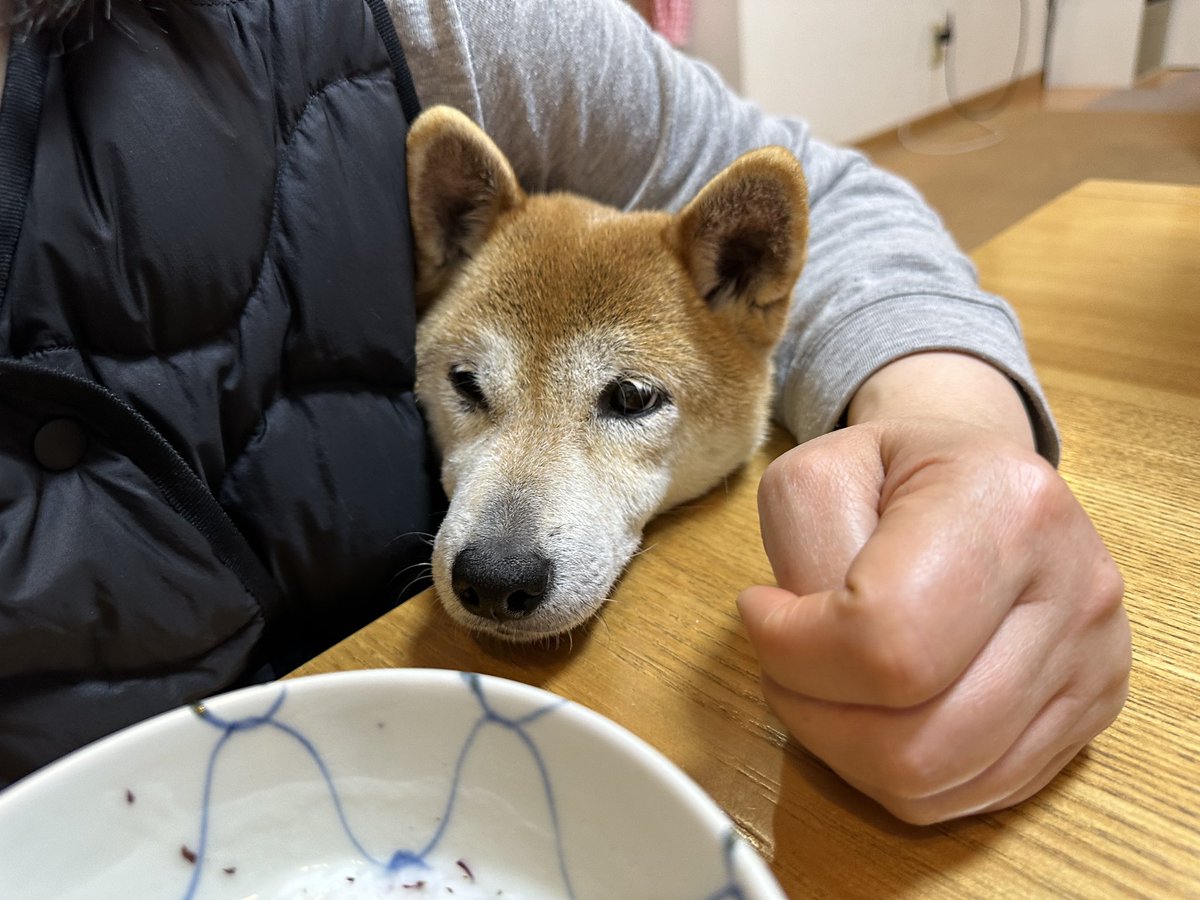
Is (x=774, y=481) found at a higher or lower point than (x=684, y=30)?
higher

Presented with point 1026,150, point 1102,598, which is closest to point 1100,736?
point 1102,598

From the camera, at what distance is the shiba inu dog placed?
2.15 ft

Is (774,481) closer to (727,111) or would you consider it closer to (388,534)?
(388,534)

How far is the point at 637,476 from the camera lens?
27.3 inches

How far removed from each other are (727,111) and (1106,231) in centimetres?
50

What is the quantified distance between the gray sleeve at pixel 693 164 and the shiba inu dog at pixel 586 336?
48 mm

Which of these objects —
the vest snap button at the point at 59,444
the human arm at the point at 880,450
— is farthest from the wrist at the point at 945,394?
the vest snap button at the point at 59,444

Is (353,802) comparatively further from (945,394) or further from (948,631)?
(945,394)

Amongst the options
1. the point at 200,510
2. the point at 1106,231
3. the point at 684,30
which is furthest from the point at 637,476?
the point at 684,30

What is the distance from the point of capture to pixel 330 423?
599 mm

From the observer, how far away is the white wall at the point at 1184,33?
0.91 metres

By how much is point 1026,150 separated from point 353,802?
3.52m

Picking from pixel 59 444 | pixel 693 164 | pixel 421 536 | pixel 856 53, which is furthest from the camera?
pixel 856 53

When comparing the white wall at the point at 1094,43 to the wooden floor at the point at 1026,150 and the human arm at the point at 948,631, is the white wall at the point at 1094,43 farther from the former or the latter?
the human arm at the point at 948,631
